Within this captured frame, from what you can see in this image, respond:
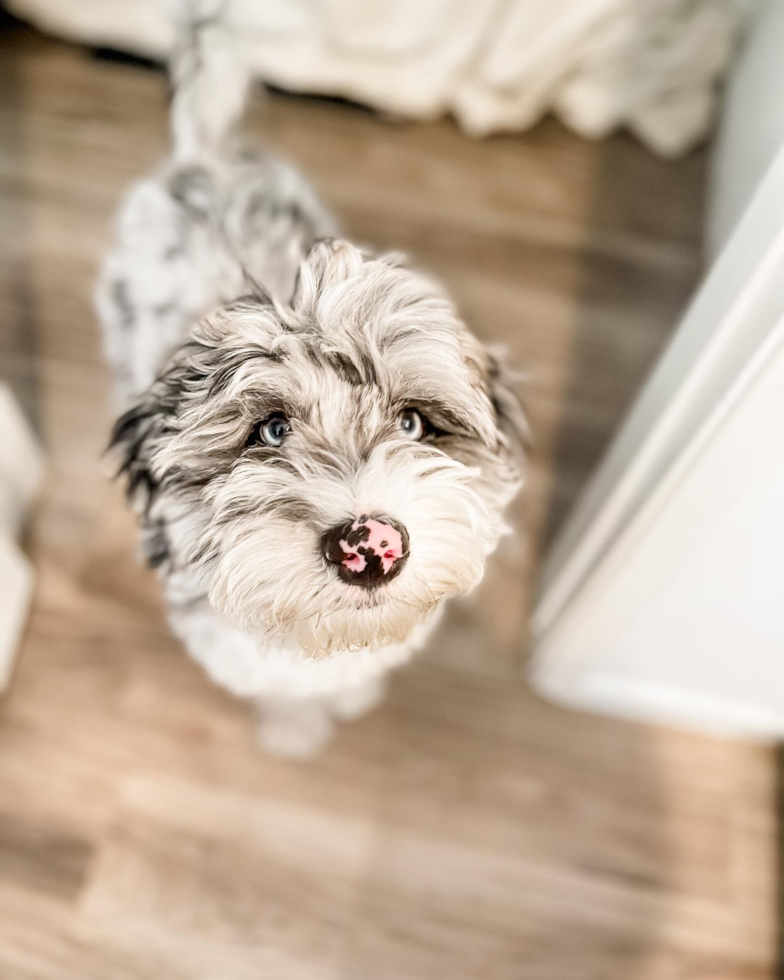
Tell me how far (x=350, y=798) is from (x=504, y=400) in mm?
935

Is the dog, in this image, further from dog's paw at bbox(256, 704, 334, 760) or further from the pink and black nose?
dog's paw at bbox(256, 704, 334, 760)

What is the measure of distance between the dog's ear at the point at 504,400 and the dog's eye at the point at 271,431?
0.29 meters

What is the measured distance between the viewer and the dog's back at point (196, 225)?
1.38 metres

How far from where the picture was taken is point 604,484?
145 cm

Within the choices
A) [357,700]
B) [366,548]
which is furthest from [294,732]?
[366,548]

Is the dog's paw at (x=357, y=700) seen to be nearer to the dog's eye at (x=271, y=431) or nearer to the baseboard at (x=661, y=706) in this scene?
the baseboard at (x=661, y=706)

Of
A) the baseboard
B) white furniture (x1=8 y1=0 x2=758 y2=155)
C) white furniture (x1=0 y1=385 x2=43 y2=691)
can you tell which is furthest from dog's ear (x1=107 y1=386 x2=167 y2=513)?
white furniture (x1=8 y1=0 x2=758 y2=155)

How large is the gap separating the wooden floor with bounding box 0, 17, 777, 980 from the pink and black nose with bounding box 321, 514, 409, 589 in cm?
88

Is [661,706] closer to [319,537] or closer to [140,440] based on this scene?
[319,537]

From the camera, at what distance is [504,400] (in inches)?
45.6

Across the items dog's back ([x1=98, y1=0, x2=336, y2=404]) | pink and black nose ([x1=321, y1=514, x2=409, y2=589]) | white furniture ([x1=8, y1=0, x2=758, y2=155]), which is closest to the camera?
pink and black nose ([x1=321, y1=514, x2=409, y2=589])

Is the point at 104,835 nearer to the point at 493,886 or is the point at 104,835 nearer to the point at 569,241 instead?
the point at 493,886

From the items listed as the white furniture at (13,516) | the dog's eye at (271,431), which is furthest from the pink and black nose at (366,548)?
the white furniture at (13,516)

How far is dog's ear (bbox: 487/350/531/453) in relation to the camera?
3.74ft
